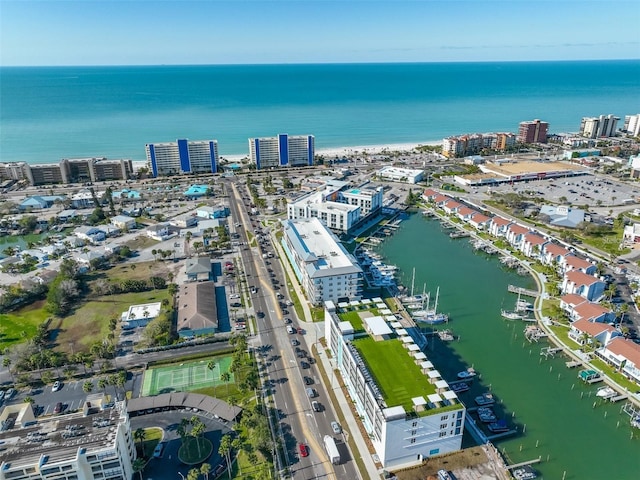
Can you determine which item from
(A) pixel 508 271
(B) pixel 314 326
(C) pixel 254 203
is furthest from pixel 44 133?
(A) pixel 508 271

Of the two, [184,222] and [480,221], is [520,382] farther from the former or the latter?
[184,222]

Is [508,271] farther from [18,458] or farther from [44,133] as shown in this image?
[44,133]

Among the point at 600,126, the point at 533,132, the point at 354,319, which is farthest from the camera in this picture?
the point at 600,126

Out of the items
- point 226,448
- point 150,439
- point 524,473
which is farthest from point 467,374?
point 150,439

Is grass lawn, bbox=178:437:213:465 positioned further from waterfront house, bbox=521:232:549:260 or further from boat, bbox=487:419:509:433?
waterfront house, bbox=521:232:549:260

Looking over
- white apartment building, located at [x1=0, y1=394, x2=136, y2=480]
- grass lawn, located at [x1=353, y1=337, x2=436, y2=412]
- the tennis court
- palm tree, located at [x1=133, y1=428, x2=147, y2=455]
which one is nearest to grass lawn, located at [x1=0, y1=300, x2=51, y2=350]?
the tennis court
